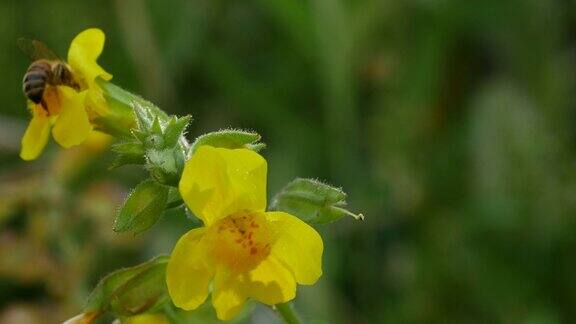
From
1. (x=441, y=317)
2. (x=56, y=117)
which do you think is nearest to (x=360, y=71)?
(x=441, y=317)

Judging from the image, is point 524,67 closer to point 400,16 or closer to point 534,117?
point 534,117

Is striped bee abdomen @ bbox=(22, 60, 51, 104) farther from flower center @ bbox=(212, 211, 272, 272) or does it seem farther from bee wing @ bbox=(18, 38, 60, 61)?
flower center @ bbox=(212, 211, 272, 272)

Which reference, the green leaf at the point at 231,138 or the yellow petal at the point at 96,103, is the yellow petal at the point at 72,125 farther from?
the green leaf at the point at 231,138

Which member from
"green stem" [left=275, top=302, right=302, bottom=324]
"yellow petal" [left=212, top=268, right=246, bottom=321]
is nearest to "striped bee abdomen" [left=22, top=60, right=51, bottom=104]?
"yellow petal" [left=212, top=268, right=246, bottom=321]

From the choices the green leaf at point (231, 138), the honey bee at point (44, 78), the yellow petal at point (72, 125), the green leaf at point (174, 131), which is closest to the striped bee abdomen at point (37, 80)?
the honey bee at point (44, 78)

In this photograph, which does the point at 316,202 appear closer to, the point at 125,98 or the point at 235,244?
the point at 235,244

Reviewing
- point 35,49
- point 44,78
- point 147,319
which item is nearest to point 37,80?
point 44,78
